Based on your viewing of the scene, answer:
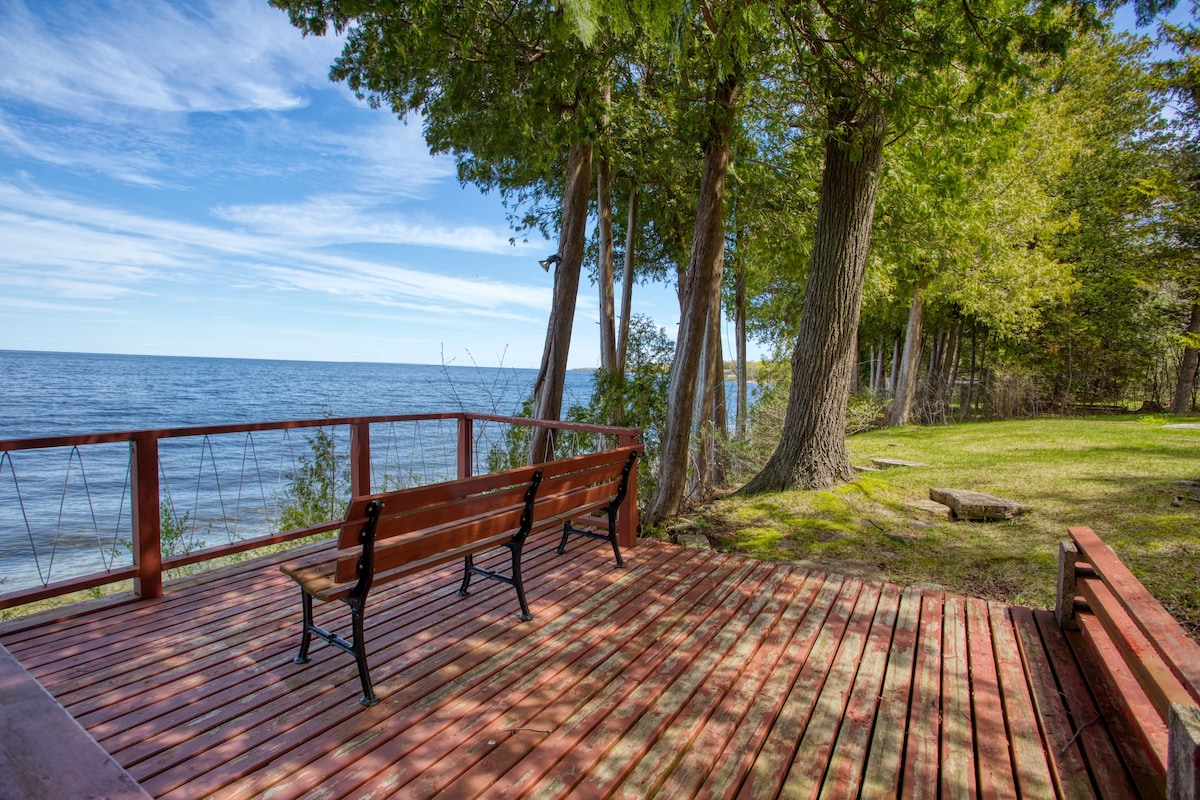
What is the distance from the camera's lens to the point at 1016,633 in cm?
346

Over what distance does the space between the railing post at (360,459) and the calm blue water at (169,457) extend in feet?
1.24

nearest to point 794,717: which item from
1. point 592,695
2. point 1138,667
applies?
point 592,695

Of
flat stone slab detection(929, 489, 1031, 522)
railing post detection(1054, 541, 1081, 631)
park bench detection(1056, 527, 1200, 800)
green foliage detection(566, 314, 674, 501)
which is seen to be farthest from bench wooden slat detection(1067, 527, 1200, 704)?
green foliage detection(566, 314, 674, 501)

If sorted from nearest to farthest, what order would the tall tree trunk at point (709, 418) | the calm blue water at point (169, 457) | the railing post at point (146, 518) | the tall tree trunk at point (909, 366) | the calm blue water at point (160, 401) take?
the railing post at point (146, 518)
the calm blue water at point (169, 457)
the tall tree trunk at point (709, 418)
the tall tree trunk at point (909, 366)
the calm blue water at point (160, 401)

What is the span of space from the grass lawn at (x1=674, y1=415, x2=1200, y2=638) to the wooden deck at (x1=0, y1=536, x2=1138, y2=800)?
3.70 feet

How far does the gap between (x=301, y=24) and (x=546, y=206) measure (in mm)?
6402

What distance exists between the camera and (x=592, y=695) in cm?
269

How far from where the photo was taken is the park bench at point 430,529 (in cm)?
269

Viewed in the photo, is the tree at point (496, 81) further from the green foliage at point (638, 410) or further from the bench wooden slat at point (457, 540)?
the bench wooden slat at point (457, 540)

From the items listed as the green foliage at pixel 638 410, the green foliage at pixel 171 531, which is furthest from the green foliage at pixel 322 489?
the green foliage at pixel 638 410

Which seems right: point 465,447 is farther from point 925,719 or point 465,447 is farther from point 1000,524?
point 1000,524

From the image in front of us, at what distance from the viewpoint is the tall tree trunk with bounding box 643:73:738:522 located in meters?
6.30

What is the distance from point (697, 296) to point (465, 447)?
2.86m

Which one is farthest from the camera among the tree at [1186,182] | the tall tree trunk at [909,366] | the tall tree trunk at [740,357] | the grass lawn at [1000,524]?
the tall tree trunk at [909,366]
